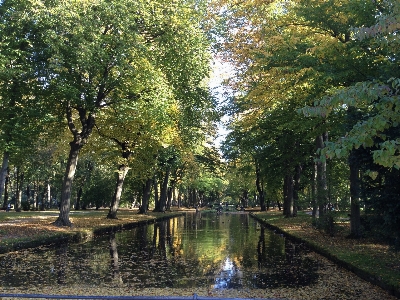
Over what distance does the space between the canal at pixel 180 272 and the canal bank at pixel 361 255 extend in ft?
0.78

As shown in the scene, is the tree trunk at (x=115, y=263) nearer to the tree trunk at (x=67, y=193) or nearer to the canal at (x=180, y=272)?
the canal at (x=180, y=272)

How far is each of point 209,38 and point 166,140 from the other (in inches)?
278

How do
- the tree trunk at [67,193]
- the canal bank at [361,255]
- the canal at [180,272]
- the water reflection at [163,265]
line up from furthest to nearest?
the tree trunk at [67,193], the water reflection at [163,265], the canal bank at [361,255], the canal at [180,272]

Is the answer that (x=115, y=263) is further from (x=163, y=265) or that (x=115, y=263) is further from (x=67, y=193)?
(x=67, y=193)

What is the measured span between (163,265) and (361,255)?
603 cm

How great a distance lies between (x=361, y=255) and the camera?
11758 mm

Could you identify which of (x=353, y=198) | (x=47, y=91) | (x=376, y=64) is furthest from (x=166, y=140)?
(x=376, y=64)

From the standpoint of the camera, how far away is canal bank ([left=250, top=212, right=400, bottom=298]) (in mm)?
8672

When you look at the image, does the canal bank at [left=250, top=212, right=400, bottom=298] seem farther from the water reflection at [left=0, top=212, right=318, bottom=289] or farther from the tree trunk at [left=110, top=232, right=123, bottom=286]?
the tree trunk at [left=110, top=232, right=123, bottom=286]

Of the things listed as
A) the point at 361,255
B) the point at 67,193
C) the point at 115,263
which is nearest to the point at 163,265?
the point at 115,263

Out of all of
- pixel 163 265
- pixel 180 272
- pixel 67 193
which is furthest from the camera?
pixel 67 193

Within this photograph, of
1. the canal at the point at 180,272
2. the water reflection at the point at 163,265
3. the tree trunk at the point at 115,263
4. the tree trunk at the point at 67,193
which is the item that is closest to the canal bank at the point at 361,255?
the canal at the point at 180,272

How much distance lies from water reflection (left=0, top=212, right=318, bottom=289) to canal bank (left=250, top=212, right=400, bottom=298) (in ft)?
2.61

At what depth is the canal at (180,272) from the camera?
8.26m
